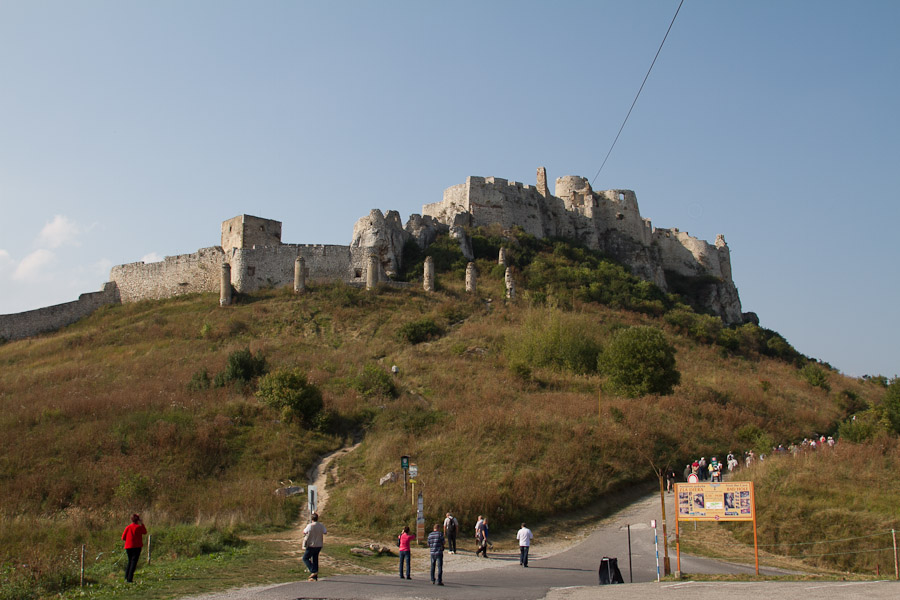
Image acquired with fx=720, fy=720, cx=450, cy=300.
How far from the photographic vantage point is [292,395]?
85.7 ft

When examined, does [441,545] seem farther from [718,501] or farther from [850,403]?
[850,403]

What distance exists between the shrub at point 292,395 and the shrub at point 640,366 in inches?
530

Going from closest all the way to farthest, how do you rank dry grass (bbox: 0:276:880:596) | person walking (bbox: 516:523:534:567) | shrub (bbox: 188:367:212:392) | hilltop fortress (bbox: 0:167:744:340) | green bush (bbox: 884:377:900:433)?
person walking (bbox: 516:523:534:567) < dry grass (bbox: 0:276:880:596) < shrub (bbox: 188:367:212:392) < green bush (bbox: 884:377:900:433) < hilltop fortress (bbox: 0:167:744:340)

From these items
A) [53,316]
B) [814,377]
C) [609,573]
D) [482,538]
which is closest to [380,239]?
[53,316]

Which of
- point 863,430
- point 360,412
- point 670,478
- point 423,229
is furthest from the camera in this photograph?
point 423,229

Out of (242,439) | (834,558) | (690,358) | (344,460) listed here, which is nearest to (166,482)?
(242,439)

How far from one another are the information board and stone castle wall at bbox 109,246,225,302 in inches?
1480

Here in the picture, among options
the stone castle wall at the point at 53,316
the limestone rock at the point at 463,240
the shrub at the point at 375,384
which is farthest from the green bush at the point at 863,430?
the stone castle wall at the point at 53,316

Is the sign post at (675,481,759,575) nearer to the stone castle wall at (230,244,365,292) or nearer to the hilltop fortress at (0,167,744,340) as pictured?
the hilltop fortress at (0,167,744,340)

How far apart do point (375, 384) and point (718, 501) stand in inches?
723

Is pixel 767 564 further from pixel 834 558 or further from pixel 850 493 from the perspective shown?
pixel 850 493

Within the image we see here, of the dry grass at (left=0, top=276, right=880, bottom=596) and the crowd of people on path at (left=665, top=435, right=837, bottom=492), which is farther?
the crowd of people on path at (left=665, top=435, right=837, bottom=492)

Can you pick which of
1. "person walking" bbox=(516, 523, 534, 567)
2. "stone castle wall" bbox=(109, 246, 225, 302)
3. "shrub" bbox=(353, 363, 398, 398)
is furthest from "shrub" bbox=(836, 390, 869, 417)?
"stone castle wall" bbox=(109, 246, 225, 302)

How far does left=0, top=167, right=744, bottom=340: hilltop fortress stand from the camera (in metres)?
44.3
